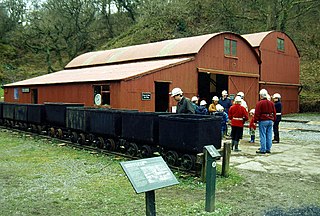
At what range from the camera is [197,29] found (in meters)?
42.0

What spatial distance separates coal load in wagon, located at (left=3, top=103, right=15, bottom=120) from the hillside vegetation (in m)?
24.3

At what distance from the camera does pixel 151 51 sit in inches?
921

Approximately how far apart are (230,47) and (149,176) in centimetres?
1896

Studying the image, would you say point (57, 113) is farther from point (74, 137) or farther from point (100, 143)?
point (100, 143)

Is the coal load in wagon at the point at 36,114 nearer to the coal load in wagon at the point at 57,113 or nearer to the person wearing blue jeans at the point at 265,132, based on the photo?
the coal load in wagon at the point at 57,113

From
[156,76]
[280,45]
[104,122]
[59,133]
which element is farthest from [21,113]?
[280,45]

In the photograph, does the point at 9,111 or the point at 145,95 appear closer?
the point at 145,95

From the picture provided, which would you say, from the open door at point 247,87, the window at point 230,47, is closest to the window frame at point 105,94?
the window at point 230,47

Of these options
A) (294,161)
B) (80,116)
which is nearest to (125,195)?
(294,161)

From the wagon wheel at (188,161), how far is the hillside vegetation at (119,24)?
28.3 metres

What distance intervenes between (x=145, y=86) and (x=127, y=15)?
39.3 m

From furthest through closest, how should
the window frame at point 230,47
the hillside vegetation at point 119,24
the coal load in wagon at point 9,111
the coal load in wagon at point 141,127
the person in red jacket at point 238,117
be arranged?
the hillside vegetation at point 119,24, the window frame at point 230,47, the coal load in wagon at point 9,111, the person in red jacket at point 238,117, the coal load in wagon at point 141,127

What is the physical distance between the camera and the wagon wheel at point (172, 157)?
8.93 m

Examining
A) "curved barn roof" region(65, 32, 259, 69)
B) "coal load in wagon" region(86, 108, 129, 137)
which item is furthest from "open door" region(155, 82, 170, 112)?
"coal load in wagon" region(86, 108, 129, 137)
